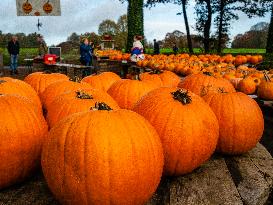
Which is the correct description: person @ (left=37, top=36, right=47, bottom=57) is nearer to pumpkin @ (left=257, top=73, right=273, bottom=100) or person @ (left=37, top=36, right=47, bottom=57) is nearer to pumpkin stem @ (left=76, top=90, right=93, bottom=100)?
pumpkin @ (left=257, top=73, right=273, bottom=100)

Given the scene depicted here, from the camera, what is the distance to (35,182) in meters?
1.94

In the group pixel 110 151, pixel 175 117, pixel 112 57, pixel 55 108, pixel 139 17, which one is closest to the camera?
pixel 110 151

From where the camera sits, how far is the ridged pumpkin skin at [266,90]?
5.84 m

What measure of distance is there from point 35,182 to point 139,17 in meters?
20.5

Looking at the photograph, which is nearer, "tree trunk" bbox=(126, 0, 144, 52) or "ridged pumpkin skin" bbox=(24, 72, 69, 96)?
"ridged pumpkin skin" bbox=(24, 72, 69, 96)

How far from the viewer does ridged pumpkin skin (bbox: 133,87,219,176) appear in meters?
2.05

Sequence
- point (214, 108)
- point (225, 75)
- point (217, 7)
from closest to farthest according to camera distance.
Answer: point (214, 108), point (225, 75), point (217, 7)

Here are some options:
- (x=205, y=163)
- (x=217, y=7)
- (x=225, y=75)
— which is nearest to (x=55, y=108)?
(x=205, y=163)

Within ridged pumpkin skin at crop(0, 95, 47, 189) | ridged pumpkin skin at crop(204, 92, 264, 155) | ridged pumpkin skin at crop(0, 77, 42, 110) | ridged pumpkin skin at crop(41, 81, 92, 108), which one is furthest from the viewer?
ridged pumpkin skin at crop(41, 81, 92, 108)

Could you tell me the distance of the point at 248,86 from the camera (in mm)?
6367

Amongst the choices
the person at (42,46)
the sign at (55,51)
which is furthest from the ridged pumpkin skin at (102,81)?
the sign at (55,51)

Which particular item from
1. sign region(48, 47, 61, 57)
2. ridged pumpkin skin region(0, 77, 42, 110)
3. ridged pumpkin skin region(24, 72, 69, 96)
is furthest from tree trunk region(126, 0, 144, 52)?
ridged pumpkin skin region(0, 77, 42, 110)

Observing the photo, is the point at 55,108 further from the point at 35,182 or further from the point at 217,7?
the point at 217,7

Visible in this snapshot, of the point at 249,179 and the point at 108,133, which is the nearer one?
the point at 108,133
